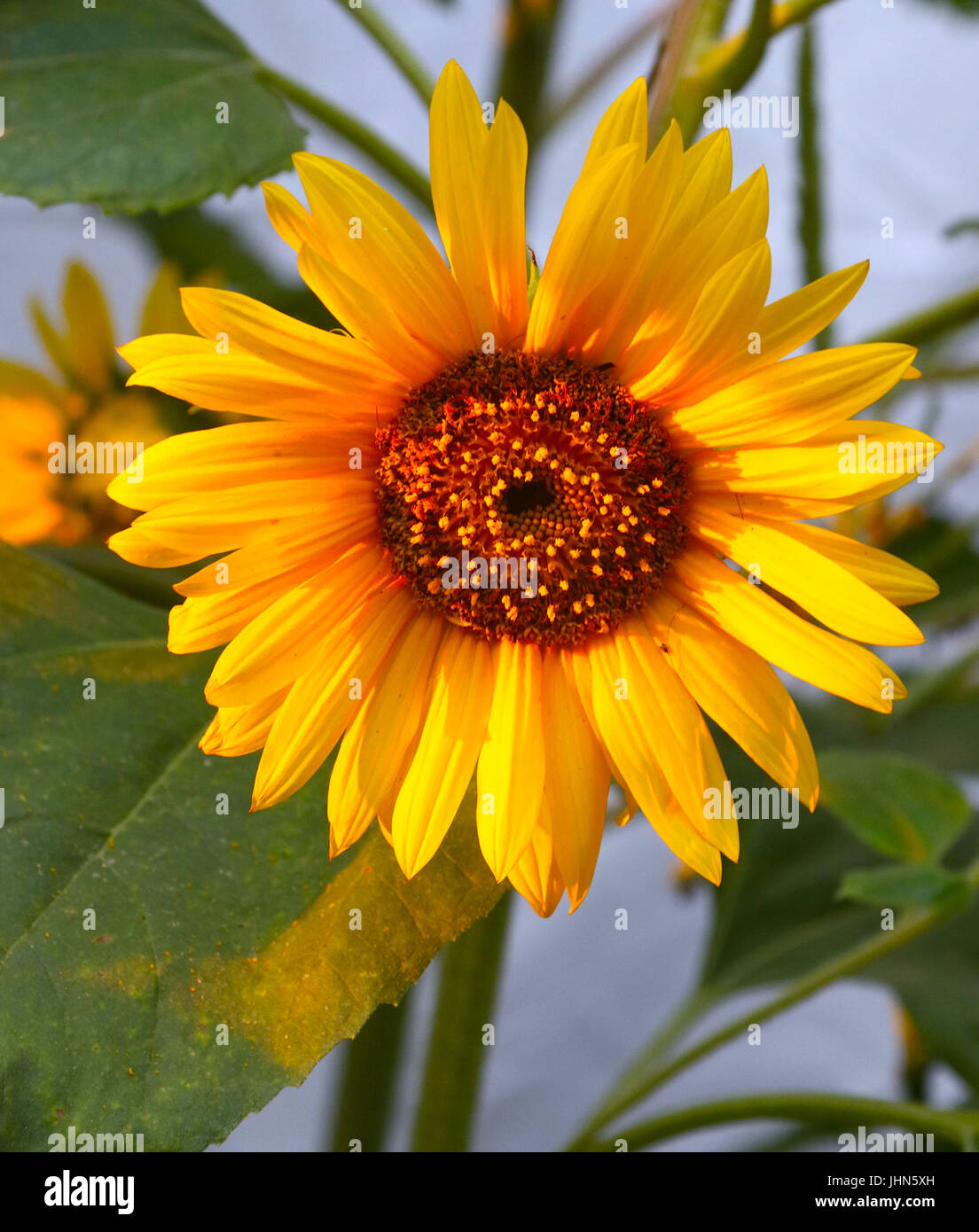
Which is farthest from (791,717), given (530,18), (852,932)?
(530,18)

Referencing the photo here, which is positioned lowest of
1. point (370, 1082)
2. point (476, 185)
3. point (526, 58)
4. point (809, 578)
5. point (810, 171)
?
point (370, 1082)

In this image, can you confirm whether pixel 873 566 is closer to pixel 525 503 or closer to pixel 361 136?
pixel 525 503

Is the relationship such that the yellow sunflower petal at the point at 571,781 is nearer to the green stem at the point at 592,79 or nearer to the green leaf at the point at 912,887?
the green leaf at the point at 912,887

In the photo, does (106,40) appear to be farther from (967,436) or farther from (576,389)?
(967,436)

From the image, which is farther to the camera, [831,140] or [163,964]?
[831,140]

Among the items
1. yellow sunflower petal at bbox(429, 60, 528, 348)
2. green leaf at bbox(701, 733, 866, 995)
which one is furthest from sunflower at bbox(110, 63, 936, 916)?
green leaf at bbox(701, 733, 866, 995)

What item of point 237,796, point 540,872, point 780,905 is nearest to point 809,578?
point 540,872
